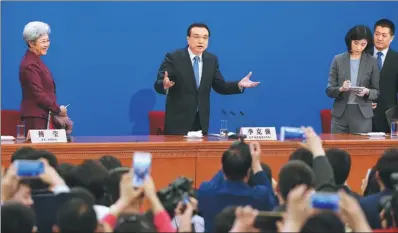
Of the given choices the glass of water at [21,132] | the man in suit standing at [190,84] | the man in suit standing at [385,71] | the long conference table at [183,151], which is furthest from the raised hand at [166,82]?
the man in suit standing at [385,71]

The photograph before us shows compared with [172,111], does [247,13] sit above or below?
above

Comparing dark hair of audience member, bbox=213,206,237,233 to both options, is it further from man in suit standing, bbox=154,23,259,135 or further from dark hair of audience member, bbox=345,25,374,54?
dark hair of audience member, bbox=345,25,374,54

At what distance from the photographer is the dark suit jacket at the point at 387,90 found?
6523 millimetres

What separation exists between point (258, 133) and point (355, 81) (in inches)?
48.2

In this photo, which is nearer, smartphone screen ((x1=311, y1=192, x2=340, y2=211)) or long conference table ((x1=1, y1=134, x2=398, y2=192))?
smartphone screen ((x1=311, y1=192, x2=340, y2=211))

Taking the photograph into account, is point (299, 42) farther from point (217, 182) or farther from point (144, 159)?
point (144, 159)

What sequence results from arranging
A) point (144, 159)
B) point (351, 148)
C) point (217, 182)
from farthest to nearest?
point (351, 148)
point (217, 182)
point (144, 159)

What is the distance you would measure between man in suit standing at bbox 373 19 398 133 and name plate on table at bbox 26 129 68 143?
259 cm

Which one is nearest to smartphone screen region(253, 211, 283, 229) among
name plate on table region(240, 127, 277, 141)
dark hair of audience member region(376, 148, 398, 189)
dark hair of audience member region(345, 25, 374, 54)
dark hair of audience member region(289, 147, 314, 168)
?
dark hair of audience member region(376, 148, 398, 189)

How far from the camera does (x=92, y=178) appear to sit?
3.36m

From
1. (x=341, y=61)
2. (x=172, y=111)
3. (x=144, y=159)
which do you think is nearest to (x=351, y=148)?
(x=341, y=61)

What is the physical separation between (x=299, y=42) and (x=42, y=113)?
9.59 ft

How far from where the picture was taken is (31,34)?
5773 mm

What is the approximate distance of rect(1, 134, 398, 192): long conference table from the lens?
206 inches
